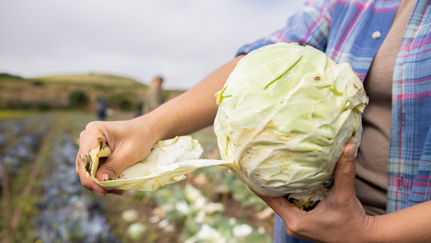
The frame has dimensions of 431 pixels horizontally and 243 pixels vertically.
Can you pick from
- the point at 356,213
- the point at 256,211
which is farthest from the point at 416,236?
the point at 256,211

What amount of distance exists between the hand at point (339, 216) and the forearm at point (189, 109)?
2.12ft

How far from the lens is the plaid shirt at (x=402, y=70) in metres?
0.95

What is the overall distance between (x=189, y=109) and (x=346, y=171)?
76 centimetres

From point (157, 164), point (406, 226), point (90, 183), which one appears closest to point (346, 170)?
point (406, 226)

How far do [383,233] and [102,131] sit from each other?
1184 millimetres

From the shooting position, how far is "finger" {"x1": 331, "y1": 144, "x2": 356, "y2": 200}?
849 millimetres

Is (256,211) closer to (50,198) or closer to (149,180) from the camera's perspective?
(149,180)

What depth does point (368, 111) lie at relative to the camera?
46.4 inches

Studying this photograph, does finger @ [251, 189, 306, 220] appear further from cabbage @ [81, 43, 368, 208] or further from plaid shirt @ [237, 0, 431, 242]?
plaid shirt @ [237, 0, 431, 242]

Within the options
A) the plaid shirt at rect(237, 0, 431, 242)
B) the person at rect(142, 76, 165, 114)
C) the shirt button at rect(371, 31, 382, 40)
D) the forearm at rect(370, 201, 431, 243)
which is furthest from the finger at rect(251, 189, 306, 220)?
the person at rect(142, 76, 165, 114)

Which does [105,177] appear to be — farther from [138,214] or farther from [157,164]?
[138,214]

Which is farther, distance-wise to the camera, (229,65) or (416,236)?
(229,65)

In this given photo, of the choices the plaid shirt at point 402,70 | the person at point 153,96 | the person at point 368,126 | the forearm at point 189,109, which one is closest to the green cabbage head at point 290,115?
the person at point 368,126

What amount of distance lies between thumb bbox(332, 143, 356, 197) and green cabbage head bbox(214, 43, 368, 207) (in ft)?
0.12
